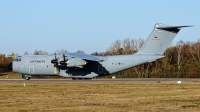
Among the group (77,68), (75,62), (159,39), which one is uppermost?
(159,39)

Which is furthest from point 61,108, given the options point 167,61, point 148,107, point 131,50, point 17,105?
point 131,50

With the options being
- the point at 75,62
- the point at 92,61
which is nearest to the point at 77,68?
the point at 75,62

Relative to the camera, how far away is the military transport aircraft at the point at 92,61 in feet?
153

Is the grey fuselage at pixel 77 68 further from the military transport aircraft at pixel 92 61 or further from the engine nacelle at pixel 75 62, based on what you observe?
the engine nacelle at pixel 75 62

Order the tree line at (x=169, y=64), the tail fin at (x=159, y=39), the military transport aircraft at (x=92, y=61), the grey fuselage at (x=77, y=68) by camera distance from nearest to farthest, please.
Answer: the tail fin at (x=159, y=39), the military transport aircraft at (x=92, y=61), the grey fuselage at (x=77, y=68), the tree line at (x=169, y=64)

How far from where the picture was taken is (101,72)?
48.6 metres

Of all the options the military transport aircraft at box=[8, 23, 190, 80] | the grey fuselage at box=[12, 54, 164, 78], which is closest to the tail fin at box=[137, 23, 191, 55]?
the military transport aircraft at box=[8, 23, 190, 80]

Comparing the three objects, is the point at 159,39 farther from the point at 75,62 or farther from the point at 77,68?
the point at 77,68

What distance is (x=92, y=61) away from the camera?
4800 centimetres

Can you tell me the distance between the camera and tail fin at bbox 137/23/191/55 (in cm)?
4638

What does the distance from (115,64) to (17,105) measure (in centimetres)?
3027

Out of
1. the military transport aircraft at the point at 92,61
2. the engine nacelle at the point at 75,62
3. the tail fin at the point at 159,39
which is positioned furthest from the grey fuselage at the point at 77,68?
the tail fin at the point at 159,39

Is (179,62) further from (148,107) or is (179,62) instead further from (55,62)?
(148,107)

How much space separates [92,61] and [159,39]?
8.61 metres
